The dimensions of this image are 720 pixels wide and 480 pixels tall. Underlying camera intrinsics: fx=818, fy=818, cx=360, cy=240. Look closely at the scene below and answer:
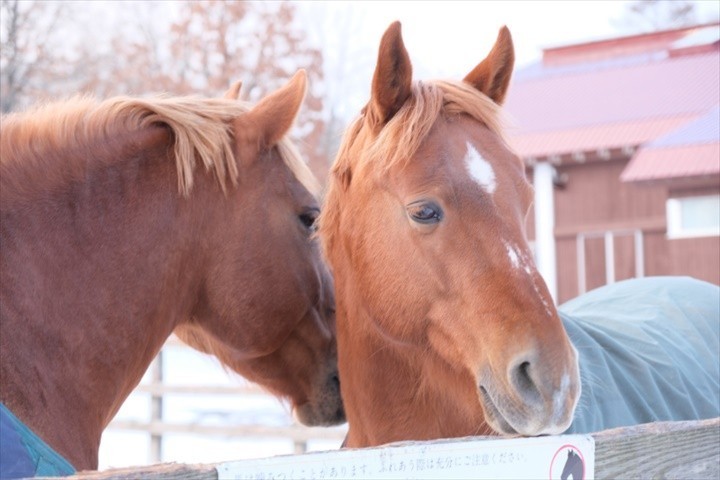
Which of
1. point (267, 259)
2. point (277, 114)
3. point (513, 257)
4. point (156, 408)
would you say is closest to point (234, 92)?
point (277, 114)

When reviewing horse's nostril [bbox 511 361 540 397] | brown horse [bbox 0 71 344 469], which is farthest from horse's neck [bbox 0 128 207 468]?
horse's nostril [bbox 511 361 540 397]

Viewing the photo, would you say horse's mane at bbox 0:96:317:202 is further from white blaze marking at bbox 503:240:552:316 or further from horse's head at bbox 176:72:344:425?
white blaze marking at bbox 503:240:552:316

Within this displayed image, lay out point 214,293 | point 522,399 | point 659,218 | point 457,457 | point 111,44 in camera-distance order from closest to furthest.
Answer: point 457,457, point 522,399, point 214,293, point 659,218, point 111,44

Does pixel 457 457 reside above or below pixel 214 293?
below

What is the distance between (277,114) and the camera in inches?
109

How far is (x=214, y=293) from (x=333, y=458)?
139cm

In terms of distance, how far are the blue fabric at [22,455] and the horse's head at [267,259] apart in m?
1.02

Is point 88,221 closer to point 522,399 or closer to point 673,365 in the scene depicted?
point 522,399

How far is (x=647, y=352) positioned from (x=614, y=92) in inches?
346

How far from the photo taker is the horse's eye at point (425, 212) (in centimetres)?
240

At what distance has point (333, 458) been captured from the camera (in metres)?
1.39

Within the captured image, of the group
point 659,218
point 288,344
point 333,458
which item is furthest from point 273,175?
point 659,218

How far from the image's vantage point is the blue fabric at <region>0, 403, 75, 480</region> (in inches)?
63.1

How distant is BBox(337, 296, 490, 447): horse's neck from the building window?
333cm
